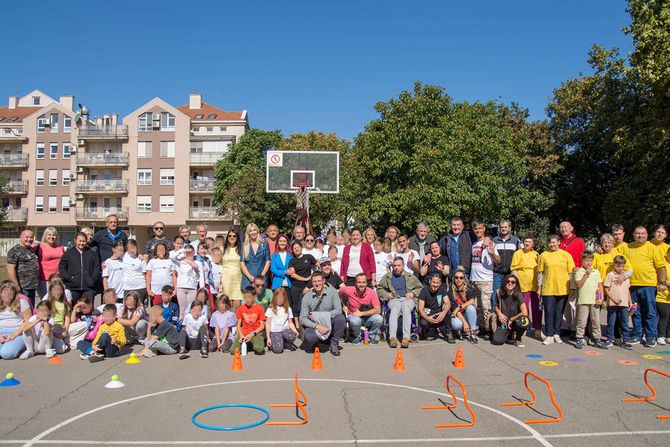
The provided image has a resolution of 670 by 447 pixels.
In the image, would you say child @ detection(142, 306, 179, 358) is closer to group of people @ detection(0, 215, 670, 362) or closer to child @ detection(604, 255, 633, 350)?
group of people @ detection(0, 215, 670, 362)

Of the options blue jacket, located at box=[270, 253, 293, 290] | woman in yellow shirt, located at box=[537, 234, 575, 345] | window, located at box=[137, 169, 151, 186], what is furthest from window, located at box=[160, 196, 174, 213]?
woman in yellow shirt, located at box=[537, 234, 575, 345]

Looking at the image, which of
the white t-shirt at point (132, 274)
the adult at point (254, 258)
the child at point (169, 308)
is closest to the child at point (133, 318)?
the child at point (169, 308)

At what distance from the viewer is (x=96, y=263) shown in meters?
10.4

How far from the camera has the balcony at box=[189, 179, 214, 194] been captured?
187 ft

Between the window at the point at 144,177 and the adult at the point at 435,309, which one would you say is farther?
the window at the point at 144,177

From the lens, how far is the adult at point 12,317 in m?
9.02

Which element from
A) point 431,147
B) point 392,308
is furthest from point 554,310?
point 431,147

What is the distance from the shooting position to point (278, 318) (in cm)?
985

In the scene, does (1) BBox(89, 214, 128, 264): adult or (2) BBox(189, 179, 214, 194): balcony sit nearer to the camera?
(1) BBox(89, 214, 128, 264): adult

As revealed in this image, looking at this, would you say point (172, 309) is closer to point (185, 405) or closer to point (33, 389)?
point (33, 389)

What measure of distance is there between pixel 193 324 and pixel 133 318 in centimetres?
109

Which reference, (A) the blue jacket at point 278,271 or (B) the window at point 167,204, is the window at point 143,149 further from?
(A) the blue jacket at point 278,271

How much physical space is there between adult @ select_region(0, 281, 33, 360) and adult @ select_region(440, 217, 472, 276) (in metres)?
7.78

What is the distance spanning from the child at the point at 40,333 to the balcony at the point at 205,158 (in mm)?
48768
